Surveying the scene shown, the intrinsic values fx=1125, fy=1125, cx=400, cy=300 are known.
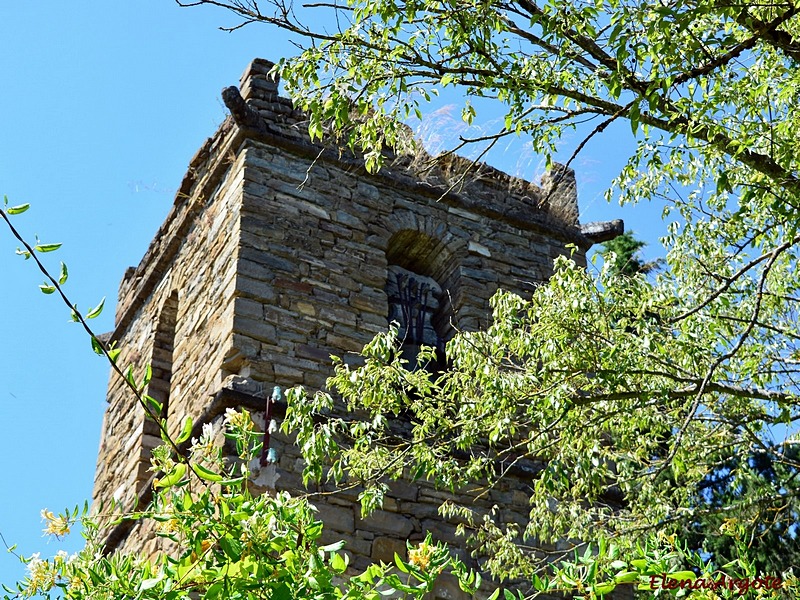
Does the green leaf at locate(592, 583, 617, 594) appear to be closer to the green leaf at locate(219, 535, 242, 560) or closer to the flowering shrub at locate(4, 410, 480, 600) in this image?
the flowering shrub at locate(4, 410, 480, 600)

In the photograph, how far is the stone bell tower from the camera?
754 centimetres

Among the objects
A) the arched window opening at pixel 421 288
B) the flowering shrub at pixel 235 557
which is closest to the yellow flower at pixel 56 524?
the flowering shrub at pixel 235 557

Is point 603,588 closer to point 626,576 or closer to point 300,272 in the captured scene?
point 626,576

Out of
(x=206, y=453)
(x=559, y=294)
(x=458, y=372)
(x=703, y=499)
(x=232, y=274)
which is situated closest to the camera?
(x=206, y=453)

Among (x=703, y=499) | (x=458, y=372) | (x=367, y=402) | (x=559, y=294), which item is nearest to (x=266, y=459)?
(x=367, y=402)

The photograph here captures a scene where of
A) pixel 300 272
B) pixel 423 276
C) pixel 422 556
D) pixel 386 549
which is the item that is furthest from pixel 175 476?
pixel 423 276

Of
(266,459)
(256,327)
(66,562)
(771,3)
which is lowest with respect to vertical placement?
(66,562)

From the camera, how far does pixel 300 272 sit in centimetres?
819

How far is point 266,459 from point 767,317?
3.33 m

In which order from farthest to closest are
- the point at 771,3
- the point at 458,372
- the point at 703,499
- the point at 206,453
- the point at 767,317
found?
the point at 703,499, the point at 767,317, the point at 458,372, the point at 771,3, the point at 206,453

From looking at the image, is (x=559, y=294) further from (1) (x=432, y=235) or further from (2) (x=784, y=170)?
(1) (x=432, y=235)

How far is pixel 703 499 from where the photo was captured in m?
10.4

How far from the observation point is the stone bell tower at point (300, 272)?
7.54 metres

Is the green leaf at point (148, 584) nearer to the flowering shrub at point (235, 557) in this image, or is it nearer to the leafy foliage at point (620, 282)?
the flowering shrub at point (235, 557)
